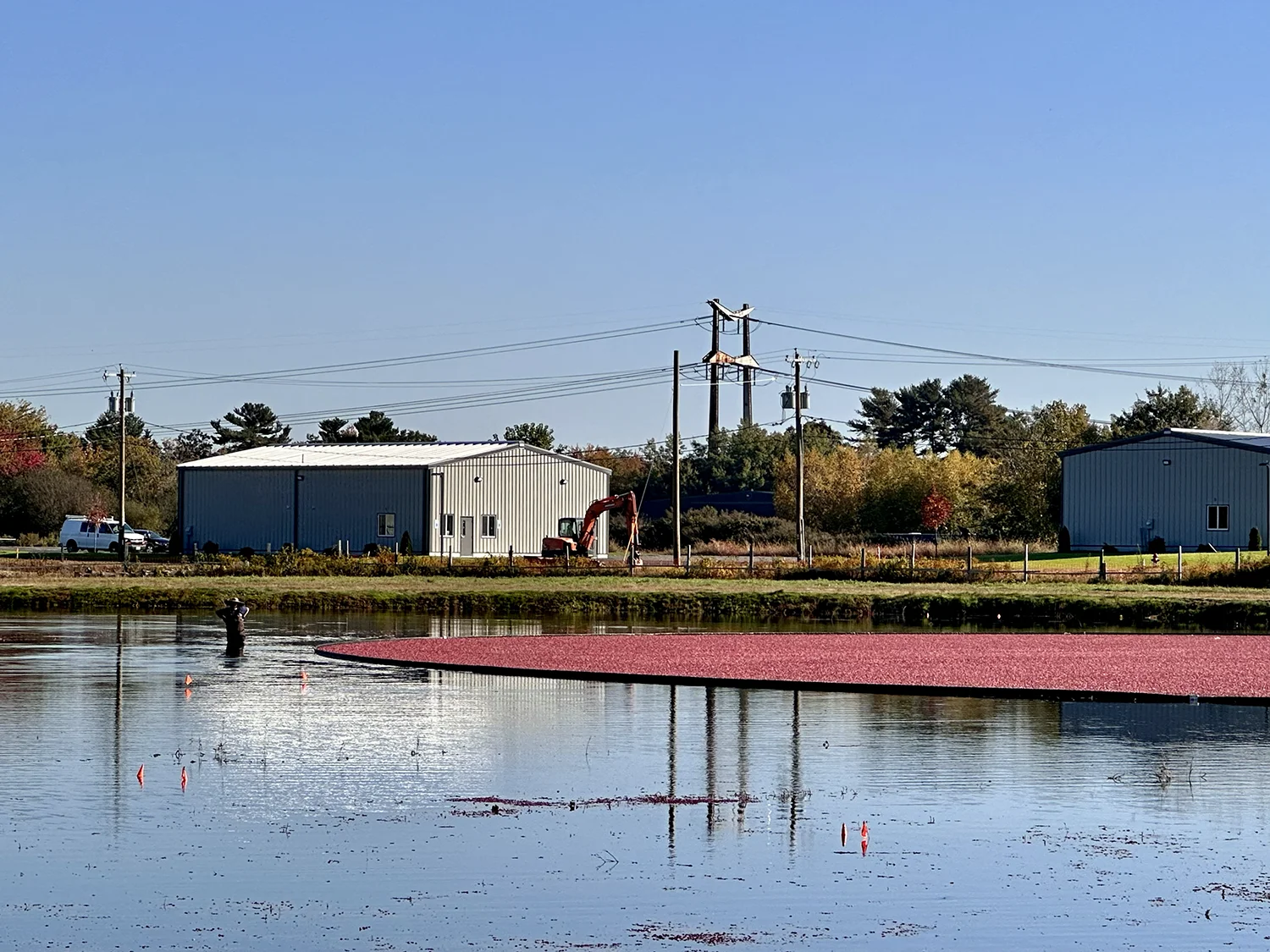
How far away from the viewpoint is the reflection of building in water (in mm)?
21672

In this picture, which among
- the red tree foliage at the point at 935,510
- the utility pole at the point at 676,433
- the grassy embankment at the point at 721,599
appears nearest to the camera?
the grassy embankment at the point at 721,599

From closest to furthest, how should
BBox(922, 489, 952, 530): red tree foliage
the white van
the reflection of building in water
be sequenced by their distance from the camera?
the reflection of building in water → the white van → BBox(922, 489, 952, 530): red tree foliage

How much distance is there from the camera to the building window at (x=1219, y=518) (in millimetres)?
76250

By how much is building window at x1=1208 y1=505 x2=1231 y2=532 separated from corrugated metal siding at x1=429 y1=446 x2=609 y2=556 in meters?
27.1

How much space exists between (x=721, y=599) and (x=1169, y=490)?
35445 millimetres

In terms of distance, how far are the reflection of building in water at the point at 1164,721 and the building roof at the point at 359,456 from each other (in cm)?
5916

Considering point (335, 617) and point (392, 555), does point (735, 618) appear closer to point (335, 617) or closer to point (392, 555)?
point (335, 617)

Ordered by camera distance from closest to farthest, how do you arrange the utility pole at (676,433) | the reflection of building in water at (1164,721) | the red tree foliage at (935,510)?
the reflection of building in water at (1164,721) → the utility pole at (676,433) → the red tree foliage at (935,510)

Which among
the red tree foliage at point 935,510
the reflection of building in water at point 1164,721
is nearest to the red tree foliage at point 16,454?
the red tree foliage at point 935,510

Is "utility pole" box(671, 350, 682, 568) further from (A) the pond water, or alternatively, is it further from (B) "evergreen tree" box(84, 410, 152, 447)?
(B) "evergreen tree" box(84, 410, 152, 447)

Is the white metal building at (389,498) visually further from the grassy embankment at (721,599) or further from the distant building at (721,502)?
the distant building at (721,502)

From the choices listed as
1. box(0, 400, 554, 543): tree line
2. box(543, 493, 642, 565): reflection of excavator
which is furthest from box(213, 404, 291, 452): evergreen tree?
box(543, 493, 642, 565): reflection of excavator

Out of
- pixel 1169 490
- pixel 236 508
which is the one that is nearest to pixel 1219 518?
pixel 1169 490

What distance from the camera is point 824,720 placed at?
75.0ft
